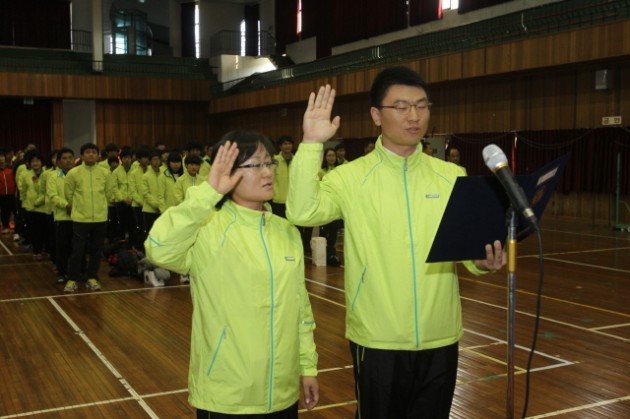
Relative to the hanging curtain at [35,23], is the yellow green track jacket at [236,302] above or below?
below

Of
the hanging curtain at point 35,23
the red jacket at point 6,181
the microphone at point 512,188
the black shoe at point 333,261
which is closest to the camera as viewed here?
the microphone at point 512,188

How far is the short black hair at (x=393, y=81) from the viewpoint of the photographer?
2551mm

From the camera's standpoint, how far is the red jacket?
45.8ft

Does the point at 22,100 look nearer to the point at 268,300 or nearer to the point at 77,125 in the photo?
the point at 77,125

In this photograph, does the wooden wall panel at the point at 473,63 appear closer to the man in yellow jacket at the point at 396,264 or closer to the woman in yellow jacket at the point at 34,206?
the woman in yellow jacket at the point at 34,206

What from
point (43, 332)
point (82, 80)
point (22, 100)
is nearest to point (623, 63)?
point (43, 332)

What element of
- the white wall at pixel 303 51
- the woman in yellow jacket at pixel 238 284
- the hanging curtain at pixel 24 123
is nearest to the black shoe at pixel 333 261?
the woman in yellow jacket at pixel 238 284

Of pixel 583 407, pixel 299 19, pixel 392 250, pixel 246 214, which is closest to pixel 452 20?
pixel 299 19

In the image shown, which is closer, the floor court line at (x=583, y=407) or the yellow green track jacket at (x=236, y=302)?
the yellow green track jacket at (x=236, y=302)

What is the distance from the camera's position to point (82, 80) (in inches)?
881

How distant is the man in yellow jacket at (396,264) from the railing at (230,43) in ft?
83.8

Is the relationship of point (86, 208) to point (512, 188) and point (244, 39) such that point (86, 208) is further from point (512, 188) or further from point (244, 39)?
point (244, 39)

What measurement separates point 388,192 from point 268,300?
582 millimetres

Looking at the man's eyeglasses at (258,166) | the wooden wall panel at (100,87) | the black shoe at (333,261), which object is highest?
the wooden wall panel at (100,87)
